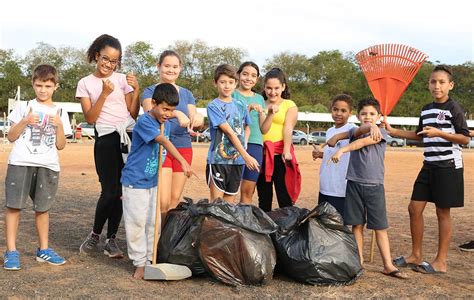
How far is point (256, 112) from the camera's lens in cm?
532

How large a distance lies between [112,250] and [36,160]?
106 cm

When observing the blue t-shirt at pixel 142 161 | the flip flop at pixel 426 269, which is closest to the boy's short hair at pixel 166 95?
the blue t-shirt at pixel 142 161

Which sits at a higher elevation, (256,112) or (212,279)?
(256,112)

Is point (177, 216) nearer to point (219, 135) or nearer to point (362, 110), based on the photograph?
point (219, 135)

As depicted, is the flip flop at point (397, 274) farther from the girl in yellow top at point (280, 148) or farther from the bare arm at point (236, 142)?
the bare arm at point (236, 142)

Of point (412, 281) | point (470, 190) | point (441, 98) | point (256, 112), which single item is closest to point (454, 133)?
point (441, 98)

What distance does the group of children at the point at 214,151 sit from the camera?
4.53 meters

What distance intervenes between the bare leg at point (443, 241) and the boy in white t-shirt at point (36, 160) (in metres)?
3.14

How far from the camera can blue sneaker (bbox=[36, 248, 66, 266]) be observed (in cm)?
469

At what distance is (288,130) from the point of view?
214 inches

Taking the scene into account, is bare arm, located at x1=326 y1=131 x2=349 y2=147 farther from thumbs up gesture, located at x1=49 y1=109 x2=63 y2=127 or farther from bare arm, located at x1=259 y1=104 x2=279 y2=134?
thumbs up gesture, located at x1=49 y1=109 x2=63 y2=127

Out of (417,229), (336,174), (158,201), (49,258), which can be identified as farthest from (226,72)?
(417,229)

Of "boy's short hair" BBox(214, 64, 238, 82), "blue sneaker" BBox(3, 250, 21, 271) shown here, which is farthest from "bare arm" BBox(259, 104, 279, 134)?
"blue sneaker" BBox(3, 250, 21, 271)

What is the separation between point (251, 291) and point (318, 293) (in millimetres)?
475
